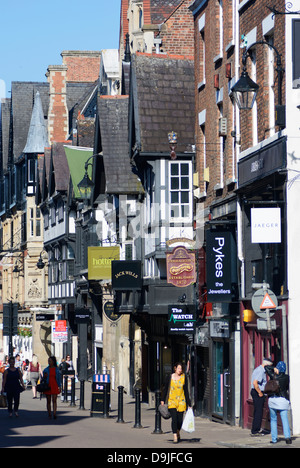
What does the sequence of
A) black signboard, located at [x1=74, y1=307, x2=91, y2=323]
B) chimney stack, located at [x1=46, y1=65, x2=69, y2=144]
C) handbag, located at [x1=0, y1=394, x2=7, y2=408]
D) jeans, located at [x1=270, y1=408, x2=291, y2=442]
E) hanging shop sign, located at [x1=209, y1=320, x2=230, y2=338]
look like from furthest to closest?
1. chimney stack, located at [x1=46, y1=65, x2=69, y2=144]
2. black signboard, located at [x1=74, y1=307, x2=91, y2=323]
3. handbag, located at [x1=0, y1=394, x2=7, y2=408]
4. hanging shop sign, located at [x1=209, y1=320, x2=230, y2=338]
5. jeans, located at [x1=270, y1=408, x2=291, y2=442]

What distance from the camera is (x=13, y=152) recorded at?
81.8 m

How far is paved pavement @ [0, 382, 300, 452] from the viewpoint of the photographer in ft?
66.1

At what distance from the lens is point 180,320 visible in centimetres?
2947

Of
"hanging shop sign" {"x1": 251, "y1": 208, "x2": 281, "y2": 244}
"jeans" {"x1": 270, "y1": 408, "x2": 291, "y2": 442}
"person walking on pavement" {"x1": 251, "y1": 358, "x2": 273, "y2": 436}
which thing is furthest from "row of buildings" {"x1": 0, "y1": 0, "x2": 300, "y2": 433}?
"jeans" {"x1": 270, "y1": 408, "x2": 291, "y2": 442}

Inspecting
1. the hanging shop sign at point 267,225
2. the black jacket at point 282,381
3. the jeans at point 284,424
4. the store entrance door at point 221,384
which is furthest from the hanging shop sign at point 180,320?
the jeans at point 284,424

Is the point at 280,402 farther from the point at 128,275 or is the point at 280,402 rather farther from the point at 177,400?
the point at 128,275

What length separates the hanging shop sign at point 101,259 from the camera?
4038 cm

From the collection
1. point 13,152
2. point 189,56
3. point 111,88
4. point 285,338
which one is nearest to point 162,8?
point 189,56

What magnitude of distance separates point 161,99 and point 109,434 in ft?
45.2

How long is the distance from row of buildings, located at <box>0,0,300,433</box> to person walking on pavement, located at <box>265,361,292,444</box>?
1036mm

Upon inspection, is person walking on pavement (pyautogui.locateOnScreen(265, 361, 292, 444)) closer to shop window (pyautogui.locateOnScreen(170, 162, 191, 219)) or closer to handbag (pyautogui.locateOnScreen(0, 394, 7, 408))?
shop window (pyautogui.locateOnScreen(170, 162, 191, 219))

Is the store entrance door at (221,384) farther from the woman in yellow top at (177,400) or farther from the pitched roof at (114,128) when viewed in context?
the pitched roof at (114,128)

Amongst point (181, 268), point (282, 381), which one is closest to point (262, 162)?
point (282, 381)

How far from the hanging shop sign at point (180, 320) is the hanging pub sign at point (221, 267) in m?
2.54
